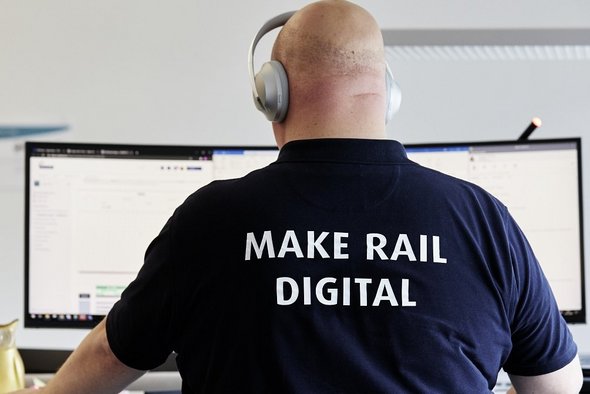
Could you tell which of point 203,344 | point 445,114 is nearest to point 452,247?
point 203,344

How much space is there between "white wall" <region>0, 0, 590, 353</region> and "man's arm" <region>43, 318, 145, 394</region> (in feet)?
5.95

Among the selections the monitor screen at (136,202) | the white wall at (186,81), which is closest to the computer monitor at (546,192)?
the monitor screen at (136,202)

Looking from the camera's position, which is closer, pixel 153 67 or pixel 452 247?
pixel 452 247

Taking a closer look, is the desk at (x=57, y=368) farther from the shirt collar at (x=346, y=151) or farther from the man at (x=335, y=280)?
the shirt collar at (x=346, y=151)

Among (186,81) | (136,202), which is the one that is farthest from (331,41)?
(186,81)

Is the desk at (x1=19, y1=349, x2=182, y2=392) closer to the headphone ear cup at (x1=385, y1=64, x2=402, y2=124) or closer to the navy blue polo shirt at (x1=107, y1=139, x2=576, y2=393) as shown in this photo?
the navy blue polo shirt at (x1=107, y1=139, x2=576, y2=393)

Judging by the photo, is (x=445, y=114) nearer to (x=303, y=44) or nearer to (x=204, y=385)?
(x=303, y=44)

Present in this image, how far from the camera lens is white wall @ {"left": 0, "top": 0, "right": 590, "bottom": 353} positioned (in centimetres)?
274

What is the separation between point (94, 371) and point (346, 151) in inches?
16.7

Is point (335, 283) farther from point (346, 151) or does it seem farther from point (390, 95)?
point (390, 95)

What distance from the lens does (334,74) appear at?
3.34ft

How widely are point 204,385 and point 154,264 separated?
0.16 m

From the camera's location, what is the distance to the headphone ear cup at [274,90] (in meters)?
1.04

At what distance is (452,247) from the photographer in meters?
0.94
